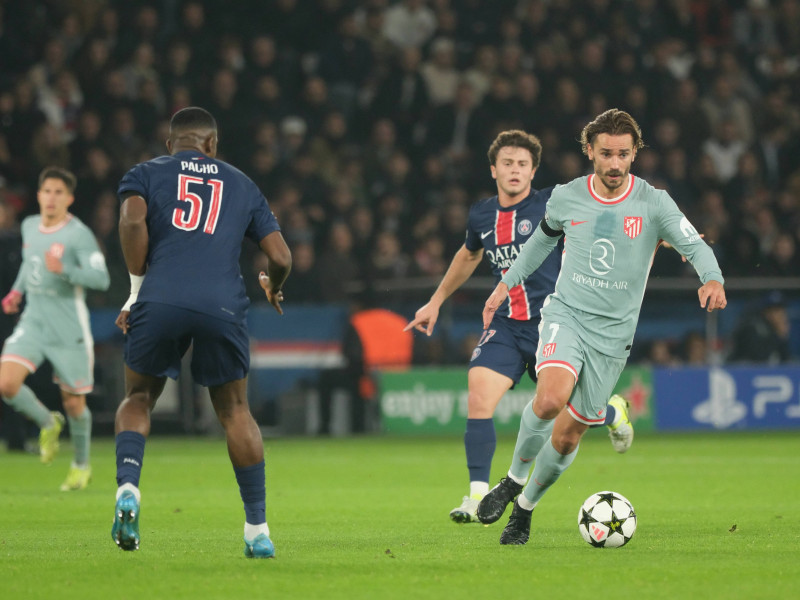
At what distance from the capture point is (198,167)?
6.24 metres

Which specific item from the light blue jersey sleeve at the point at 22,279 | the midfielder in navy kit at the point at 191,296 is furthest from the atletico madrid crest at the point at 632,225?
the light blue jersey sleeve at the point at 22,279

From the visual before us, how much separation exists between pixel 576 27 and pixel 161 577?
15904mm

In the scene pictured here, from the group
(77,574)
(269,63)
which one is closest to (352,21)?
(269,63)

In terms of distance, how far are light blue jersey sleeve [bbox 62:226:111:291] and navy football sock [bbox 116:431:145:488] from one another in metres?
4.84

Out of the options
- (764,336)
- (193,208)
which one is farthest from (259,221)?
(764,336)

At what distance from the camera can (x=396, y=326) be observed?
53.8 ft

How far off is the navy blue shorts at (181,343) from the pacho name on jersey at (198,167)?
0.66 m

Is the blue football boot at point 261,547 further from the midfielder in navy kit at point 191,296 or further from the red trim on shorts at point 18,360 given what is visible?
the red trim on shorts at point 18,360

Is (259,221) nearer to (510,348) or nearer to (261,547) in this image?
(261,547)

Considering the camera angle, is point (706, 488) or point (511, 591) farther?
point (706, 488)

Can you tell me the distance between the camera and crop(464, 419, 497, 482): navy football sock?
8.18 meters

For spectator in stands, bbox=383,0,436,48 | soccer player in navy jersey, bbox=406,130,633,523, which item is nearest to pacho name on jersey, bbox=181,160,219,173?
soccer player in navy jersey, bbox=406,130,633,523

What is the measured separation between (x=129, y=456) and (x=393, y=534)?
1.91 metres

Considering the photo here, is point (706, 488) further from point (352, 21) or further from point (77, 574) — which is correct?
point (352, 21)
